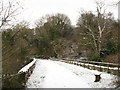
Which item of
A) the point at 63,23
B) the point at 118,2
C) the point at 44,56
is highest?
the point at 63,23

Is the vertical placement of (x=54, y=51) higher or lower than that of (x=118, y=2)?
lower

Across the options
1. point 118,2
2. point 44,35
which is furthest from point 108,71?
point 44,35

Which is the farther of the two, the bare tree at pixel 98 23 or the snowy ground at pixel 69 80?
the bare tree at pixel 98 23

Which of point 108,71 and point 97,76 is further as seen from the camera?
point 108,71

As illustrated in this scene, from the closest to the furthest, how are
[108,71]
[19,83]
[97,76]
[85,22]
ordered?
[19,83], [97,76], [108,71], [85,22]

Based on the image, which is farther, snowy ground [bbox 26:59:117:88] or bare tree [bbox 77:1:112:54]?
bare tree [bbox 77:1:112:54]

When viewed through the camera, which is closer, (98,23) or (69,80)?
(69,80)

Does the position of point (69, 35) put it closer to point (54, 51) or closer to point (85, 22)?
point (54, 51)

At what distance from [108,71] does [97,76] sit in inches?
171

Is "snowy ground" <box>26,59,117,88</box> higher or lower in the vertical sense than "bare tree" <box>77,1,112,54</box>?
lower

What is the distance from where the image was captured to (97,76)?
15.2 meters

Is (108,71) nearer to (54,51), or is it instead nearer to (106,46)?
(106,46)

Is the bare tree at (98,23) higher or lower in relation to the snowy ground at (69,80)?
higher

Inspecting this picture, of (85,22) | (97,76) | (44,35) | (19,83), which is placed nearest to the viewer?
(19,83)
